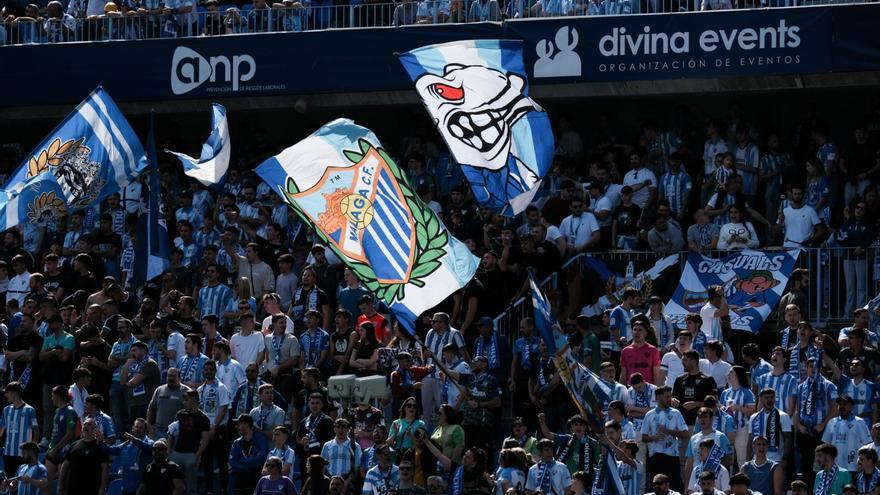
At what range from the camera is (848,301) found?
21359 millimetres

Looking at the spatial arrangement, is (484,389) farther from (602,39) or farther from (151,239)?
(602,39)

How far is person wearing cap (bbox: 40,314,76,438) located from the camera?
2152 centimetres

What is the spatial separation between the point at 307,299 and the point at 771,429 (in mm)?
6010

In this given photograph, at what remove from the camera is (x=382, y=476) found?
1875 centimetres

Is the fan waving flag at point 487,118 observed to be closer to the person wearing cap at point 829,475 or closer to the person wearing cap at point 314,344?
the person wearing cap at point 314,344

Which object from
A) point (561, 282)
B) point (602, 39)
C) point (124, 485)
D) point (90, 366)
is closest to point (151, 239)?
point (90, 366)

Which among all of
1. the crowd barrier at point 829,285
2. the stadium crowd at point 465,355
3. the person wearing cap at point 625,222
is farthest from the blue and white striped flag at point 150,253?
the person wearing cap at point 625,222

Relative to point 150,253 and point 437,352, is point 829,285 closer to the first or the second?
point 437,352

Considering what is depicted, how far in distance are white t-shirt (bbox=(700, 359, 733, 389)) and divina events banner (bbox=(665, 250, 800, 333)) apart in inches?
69.9

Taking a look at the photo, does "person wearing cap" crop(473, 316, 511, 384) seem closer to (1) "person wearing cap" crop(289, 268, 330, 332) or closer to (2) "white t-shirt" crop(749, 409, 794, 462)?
(1) "person wearing cap" crop(289, 268, 330, 332)

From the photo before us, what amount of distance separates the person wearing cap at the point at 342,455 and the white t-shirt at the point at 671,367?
10.3 feet

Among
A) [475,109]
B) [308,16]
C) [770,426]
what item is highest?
[308,16]

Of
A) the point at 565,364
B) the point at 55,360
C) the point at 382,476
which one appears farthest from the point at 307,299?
the point at 565,364

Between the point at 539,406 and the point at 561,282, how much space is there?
262 cm
